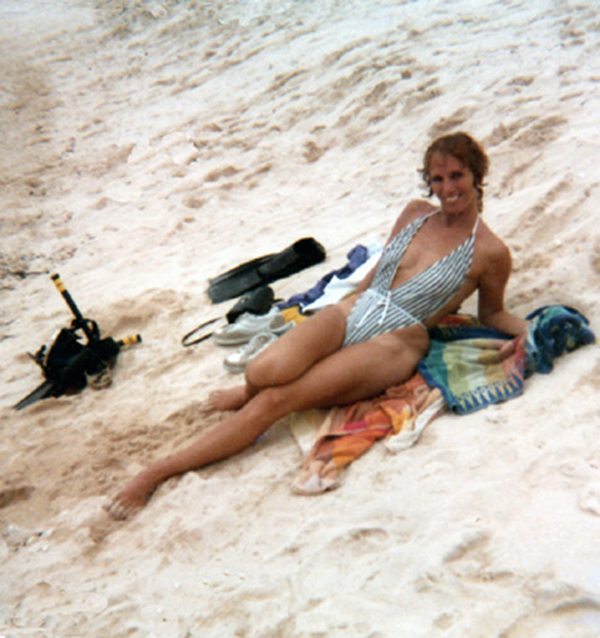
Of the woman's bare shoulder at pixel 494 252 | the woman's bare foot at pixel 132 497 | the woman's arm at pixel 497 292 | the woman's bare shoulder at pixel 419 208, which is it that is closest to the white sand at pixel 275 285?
the woman's bare foot at pixel 132 497

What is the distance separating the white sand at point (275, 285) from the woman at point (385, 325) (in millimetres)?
158

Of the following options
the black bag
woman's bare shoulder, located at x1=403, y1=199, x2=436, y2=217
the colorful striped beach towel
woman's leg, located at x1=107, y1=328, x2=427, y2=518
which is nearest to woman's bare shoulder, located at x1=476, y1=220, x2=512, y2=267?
the colorful striped beach towel

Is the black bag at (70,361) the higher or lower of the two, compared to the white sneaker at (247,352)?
higher

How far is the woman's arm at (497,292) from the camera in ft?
8.95

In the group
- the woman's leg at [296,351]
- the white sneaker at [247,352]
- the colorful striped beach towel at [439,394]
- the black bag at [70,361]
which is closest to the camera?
the colorful striped beach towel at [439,394]

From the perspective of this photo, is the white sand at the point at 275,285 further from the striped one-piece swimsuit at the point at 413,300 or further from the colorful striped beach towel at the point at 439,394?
the striped one-piece swimsuit at the point at 413,300

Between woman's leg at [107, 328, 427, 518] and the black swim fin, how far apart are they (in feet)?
5.61

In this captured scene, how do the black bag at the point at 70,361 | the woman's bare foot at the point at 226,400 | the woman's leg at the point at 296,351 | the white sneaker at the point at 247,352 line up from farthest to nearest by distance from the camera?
1. the black bag at the point at 70,361
2. the white sneaker at the point at 247,352
3. the woman's bare foot at the point at 226,400
4. the woman's leg at the point at 296,351

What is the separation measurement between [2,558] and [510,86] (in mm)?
5005

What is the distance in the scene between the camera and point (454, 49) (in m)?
6.06

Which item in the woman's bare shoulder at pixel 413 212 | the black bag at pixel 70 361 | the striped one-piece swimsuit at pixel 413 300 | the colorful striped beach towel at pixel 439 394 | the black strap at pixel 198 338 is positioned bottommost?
the colorful striped beach towel at pixel 439 394

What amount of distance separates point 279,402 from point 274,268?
1.85 meters

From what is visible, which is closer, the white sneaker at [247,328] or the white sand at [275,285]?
the white sand at [275,285]

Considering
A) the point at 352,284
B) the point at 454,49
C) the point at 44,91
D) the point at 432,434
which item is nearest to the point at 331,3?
the point at 454,49
